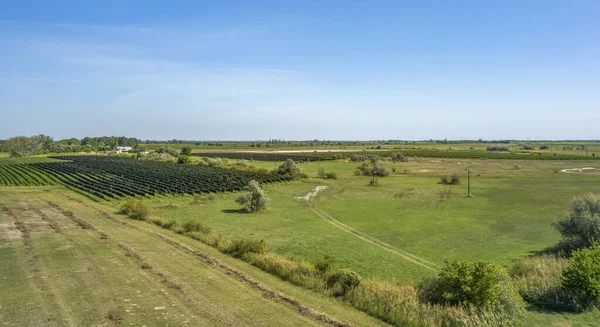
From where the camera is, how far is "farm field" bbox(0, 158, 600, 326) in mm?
26844

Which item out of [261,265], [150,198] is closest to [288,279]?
[261,265]

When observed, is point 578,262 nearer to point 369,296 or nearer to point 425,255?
point 369,296

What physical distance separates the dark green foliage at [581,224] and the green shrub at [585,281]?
37.3ft

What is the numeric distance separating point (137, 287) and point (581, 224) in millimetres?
26089

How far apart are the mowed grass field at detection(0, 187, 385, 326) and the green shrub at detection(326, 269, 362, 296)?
739 mm

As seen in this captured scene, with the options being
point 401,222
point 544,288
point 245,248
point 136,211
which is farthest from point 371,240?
point 136,211

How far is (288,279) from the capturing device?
59.9 feet

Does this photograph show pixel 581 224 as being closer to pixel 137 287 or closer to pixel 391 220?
pixel 391 220

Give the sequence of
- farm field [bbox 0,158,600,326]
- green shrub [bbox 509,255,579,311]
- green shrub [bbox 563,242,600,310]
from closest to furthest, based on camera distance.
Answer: green shrub [bbox 563,242,600,310] → green shrub [bbox 509,255,579,311] → farm field [bbox 0,158,600,326]

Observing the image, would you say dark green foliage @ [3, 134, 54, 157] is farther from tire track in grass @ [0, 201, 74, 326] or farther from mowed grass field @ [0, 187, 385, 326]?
tire track in grass @ [0, 201, 74, 326]

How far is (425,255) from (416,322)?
617 inches

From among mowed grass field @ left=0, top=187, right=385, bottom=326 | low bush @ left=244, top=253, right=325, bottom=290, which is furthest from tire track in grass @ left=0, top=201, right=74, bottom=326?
low bush @ left=244, top=253, right=325, bottom=290

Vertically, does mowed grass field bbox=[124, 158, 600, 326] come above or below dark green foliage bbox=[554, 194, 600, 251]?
Answer: below

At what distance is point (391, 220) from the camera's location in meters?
40.4
